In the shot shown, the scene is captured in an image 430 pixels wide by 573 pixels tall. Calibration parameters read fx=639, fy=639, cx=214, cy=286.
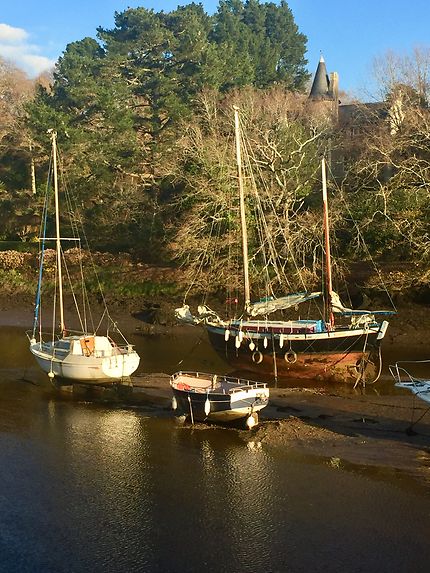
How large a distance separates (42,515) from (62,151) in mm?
47115

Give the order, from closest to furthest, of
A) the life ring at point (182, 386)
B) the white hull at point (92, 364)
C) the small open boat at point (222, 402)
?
the small open boat at point (222, 402), the life ring at point (182, 386), the white hull at point (92, 364)

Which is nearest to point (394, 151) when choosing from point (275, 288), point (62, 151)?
point (275, 288)

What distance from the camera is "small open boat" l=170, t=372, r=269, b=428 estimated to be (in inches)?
765

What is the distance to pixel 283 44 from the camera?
294ft

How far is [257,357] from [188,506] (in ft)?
44.9

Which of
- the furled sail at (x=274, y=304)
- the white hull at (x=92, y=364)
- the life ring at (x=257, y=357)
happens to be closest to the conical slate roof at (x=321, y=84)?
the furled sail at (x=274, y=304)

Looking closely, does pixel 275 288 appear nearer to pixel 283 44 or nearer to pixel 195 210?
pixel 195 210

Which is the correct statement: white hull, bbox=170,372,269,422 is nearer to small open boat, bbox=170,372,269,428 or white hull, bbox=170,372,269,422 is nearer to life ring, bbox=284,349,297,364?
small open boat, bbox=170,372,269,428

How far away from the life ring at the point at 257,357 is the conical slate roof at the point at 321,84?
5968 centimetres

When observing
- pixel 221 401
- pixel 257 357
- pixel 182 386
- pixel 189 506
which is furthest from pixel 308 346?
pixel 189 506

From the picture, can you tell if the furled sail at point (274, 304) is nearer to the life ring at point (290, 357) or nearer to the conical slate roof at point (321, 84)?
the life ring at point (290, 357)

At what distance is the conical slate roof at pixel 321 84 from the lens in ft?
266

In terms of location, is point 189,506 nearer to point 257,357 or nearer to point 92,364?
point 92,364

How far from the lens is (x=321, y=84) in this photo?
8206 centimetres
